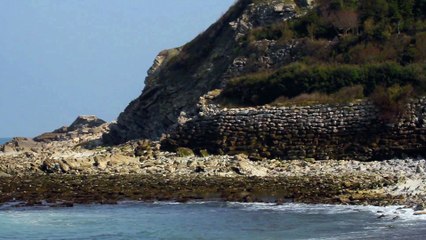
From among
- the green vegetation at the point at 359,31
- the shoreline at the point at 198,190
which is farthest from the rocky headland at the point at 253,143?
the green vegetation at the point at 359,31

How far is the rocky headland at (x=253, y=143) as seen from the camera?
25.9m

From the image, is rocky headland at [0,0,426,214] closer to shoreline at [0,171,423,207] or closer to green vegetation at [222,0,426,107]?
shoreline at [0,171,423,207]

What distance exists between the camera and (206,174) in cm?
3002

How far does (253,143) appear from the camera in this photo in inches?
1415

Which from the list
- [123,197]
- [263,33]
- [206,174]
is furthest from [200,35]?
[123,197]

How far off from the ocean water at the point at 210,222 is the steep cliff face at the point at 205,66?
20.3 m

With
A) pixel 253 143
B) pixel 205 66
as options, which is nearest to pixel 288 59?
pixel 205 66

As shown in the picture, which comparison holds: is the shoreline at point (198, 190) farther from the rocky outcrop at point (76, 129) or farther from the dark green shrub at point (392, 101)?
the rocky outcrop at point (76, 129)

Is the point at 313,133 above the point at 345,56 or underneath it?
underneath

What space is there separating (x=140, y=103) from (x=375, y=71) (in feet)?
65.2

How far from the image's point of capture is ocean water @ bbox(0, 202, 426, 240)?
18.8 metres

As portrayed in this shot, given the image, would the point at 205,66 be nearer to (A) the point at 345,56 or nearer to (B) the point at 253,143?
(A) the point at 345,56

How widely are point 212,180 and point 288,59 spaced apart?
1782 centimetres

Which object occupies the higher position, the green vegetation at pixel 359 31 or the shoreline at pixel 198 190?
the green vegetation at pixel 359 31
